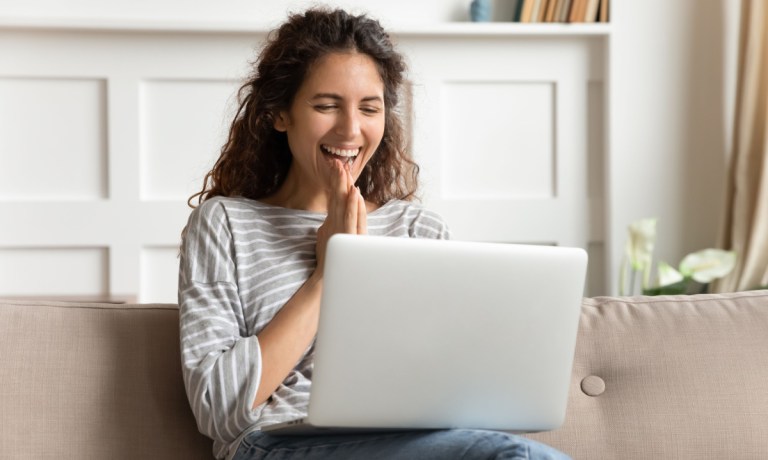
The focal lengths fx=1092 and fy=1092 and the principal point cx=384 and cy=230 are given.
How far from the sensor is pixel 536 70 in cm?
356

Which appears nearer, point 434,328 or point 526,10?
point 434,328

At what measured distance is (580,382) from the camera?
1678 millimetres

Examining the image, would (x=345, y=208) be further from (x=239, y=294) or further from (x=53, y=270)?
(x=53, y=270)

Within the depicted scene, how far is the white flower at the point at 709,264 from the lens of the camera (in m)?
3.32

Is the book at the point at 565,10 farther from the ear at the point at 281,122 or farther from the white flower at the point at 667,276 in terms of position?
the ear at the point at 281,122

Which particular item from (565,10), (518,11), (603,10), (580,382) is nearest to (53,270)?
(518,11)

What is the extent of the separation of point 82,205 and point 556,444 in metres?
2.17

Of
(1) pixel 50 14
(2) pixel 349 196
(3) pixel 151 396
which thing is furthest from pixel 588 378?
(1) pixel 50 14

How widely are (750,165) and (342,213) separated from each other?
7.38 ft

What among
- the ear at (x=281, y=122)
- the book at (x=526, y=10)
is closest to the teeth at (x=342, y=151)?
the ear at (x=281, y=122)

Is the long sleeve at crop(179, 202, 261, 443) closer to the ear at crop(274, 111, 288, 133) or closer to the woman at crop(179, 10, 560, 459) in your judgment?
the woman at crop(179, 10, 560, 459)

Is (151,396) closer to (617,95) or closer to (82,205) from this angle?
(82,205)

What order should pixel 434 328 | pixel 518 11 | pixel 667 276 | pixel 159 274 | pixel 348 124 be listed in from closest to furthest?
1. pixel 434 328
2. pixel 348 124
3. pixel 667 276
4. pixel 159 274
5. pixel 518 11

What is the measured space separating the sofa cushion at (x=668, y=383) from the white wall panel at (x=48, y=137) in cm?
213
